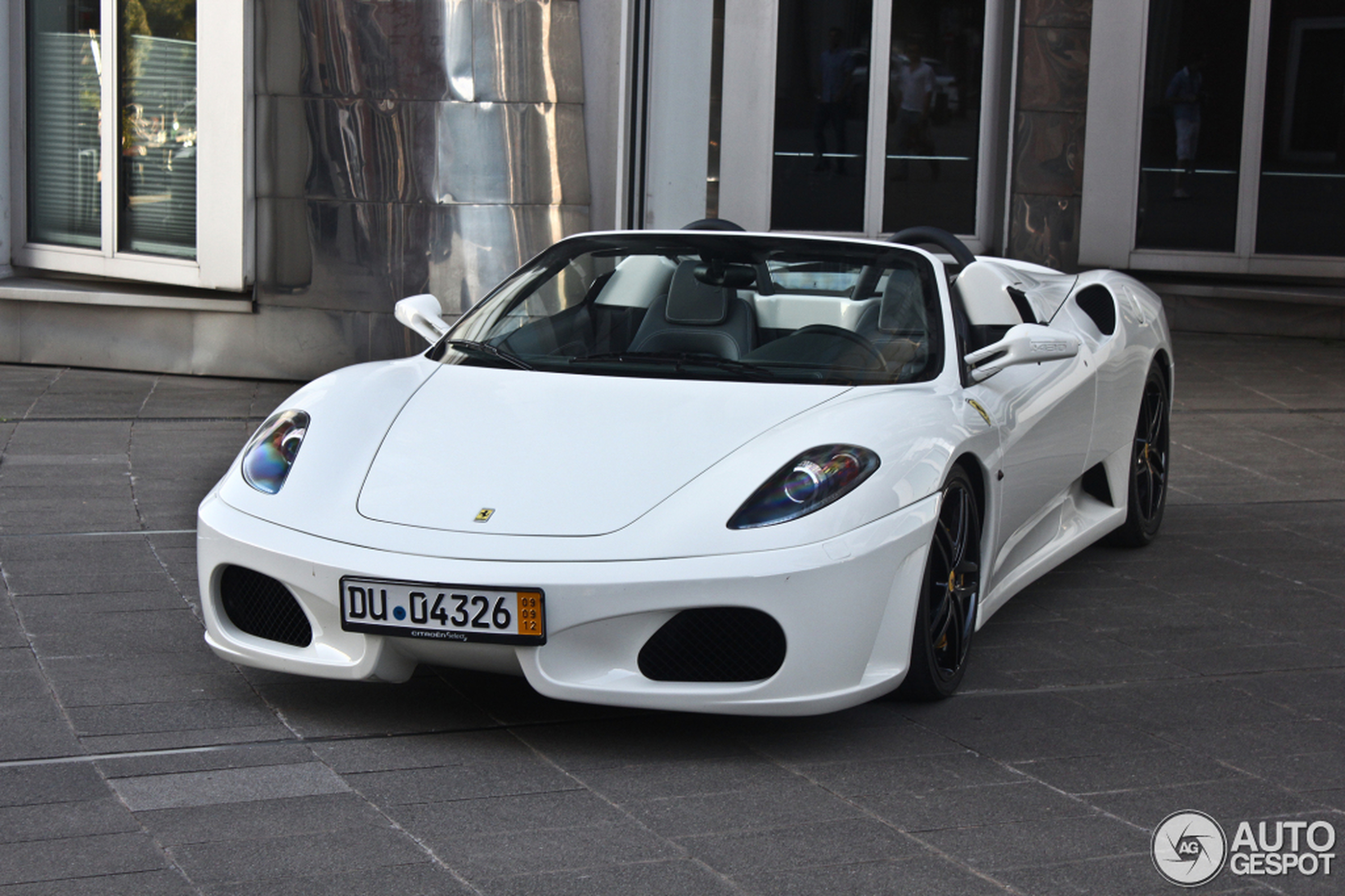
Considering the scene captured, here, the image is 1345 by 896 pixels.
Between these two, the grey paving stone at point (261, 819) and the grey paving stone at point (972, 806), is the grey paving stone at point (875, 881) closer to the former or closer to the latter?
the grey paving stone at point (972, 806)

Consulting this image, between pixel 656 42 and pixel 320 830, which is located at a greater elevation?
pixel 656 42

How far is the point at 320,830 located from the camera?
3137 millimetres

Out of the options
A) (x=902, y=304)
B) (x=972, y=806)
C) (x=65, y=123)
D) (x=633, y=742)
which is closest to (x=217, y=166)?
(x=65, y=123)

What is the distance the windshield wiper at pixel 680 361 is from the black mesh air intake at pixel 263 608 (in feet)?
3.54

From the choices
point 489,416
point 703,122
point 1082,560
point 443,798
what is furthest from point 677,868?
point 703,122

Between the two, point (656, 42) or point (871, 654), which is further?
point (656, 42)

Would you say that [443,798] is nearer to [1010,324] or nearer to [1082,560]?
[1010,324]

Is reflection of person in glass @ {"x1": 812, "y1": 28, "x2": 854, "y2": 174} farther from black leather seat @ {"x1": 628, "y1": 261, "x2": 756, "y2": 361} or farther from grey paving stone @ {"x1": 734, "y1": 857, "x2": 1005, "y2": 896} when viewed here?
grey paving stone @ {"x1": 734, "y1": 857, "x2": 1005, "y2": 896}

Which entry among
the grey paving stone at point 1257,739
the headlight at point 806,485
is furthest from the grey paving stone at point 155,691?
the grey paving stone at point 1257,739

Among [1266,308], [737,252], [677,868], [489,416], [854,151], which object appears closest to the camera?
[677,868]

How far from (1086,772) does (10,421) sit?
5953 mm

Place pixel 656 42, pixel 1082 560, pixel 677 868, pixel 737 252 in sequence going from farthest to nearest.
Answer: pixel 656 42 → pixel 1082 560 → pixel 737 252 → pixel 677 868

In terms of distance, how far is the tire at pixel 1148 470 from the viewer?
5.88 meters

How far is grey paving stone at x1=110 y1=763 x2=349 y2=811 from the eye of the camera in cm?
328
